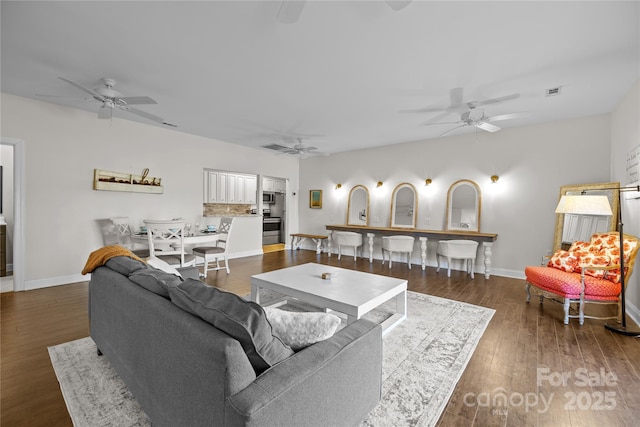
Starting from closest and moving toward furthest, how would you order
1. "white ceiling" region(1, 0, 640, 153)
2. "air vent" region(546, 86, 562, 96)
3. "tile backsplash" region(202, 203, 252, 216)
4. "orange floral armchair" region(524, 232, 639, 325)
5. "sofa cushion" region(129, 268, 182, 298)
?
"sofa cushion" region(129, 268, 182, 298) → "white ceiling" region(1, 0, 640, 153) → "orange floral armchair" region(524, 232, 639, 325) → "air vent" region(546, 86, 562, 96) → "tile backsplash" region(202, 203, 252, 216)

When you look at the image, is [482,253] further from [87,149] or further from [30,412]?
[87,149]

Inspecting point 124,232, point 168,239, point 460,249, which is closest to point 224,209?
point 124,232

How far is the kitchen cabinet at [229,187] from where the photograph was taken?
6.43 metres

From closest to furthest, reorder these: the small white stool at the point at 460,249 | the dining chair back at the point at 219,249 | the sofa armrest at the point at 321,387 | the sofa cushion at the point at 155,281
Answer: the sofa armrest at the point at 321,387, the sofa cushion at the point at 155,281, the dining chair back at the point at 219,249, the small white stool at the point at 460,249

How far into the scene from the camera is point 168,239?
410 cm

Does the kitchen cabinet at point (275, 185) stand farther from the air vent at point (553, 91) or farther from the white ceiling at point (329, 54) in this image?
the air vent at point (553, 91)

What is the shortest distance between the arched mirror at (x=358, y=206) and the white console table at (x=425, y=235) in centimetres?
26

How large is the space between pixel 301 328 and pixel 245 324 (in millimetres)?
365

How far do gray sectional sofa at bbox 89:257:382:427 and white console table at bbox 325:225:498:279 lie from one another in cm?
437

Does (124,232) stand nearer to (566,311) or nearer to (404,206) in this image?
(404,206)

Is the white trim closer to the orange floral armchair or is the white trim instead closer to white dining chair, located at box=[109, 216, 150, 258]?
white dining chair, located at box=[109, 216, 150, 258]

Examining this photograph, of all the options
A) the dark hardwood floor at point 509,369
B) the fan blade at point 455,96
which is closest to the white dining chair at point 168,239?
the dark hardwood floor at point 509,369

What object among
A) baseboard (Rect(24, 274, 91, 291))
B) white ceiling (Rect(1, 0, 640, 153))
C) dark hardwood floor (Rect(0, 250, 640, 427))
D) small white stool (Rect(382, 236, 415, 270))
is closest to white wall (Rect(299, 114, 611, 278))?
white ceiling (Rect(1, 0, 640, 153))

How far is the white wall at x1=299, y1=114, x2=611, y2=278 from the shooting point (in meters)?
4.52
